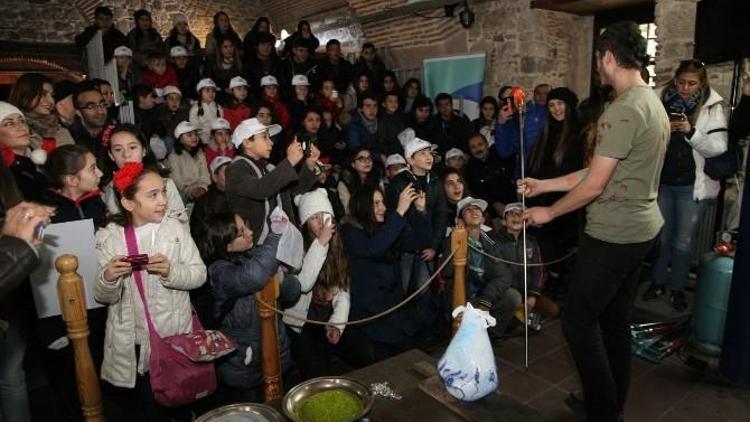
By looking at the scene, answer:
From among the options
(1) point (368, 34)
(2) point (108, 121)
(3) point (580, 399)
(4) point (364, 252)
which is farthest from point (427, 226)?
(1) point (368, 34)

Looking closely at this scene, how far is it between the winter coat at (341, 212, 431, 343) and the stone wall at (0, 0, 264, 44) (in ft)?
31.6

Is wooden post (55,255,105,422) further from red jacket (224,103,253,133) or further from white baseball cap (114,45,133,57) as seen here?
white baseball cap (114,45,133,57)

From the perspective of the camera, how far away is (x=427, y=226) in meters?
4.23

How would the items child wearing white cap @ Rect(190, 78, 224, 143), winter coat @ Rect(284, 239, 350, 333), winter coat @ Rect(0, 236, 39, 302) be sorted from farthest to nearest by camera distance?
child wearing white cap @ Rect(190, 78, 224, 143), winter coat @ Rect(284, 239, 350, 333), winter coat @ Rect(0, 236, 39, 302)

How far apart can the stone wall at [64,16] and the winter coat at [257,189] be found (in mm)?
9136

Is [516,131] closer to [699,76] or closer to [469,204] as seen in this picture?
[469,204]

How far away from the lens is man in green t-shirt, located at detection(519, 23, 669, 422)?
2340 millimetres

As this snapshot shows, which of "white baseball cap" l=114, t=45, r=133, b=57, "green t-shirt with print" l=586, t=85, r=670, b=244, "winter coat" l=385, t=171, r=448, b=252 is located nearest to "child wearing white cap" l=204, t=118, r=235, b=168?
"winter coat" l=385, t=171, r=448, b=252

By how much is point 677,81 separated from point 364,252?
9.89 feet

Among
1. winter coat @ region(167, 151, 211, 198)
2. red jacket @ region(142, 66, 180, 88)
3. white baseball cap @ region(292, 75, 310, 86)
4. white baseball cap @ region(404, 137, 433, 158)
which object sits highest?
red jacket @ region(142, 66, 180, 88)

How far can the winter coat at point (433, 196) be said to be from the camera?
448 cm

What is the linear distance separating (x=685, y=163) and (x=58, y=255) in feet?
15.9

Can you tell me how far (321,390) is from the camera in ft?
6.76

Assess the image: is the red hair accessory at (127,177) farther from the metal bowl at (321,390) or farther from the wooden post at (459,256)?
the wooden post at (459,256)
